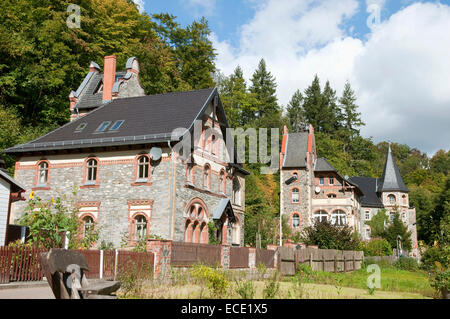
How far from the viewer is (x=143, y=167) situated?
2334 cm

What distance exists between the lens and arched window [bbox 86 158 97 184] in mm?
24219

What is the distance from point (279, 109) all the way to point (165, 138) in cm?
5045

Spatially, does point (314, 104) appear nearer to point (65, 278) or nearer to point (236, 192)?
point (236, 192)

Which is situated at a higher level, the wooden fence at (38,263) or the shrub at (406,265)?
the wooden fence at (38,263)

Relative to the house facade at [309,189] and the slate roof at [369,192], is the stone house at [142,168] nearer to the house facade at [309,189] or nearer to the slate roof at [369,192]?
the house facade at [309,189]

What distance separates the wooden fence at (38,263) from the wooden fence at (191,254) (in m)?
1.35

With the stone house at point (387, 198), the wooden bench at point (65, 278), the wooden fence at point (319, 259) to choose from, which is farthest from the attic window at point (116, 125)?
the stone house at point (387, 198)

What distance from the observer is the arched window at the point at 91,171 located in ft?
79.5

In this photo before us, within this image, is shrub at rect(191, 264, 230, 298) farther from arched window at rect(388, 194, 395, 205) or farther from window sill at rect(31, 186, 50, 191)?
arched window at rect(388, 194, 395, 205)

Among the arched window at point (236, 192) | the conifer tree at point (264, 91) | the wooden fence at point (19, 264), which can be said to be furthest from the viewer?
the conifer tree at point (264, 91)

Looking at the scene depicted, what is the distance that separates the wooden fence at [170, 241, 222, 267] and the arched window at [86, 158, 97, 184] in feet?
26.7

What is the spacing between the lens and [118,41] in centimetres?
4075
